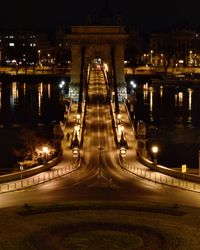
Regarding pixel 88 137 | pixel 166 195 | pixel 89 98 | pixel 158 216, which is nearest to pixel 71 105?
pixel 89 98

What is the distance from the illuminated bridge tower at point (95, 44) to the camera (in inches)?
4048

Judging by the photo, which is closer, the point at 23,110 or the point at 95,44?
the point at 23,110

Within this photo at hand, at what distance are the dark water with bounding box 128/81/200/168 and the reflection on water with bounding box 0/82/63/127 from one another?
1330cm

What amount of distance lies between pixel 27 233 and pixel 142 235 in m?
4.24

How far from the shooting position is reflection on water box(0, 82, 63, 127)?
300 feet

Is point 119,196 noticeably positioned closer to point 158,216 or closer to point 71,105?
point 158,216

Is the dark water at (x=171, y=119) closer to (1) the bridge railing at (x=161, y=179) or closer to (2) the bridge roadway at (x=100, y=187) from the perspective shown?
(2) the bridge roadway at (x=100, y=187)

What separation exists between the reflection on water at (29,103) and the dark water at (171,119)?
13.3 m

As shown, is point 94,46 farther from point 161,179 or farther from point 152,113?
point 161,179

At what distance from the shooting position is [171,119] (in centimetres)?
9219

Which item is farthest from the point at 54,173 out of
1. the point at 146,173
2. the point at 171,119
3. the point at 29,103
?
the point at 29,103

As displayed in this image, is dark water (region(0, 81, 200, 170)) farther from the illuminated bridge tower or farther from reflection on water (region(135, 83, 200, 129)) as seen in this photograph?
the illuminated bridge tower

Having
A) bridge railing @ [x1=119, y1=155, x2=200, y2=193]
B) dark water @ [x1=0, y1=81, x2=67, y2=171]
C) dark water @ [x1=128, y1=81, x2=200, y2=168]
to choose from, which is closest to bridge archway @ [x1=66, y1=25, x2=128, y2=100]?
dark water @ [x1=128, y1=81, x2=200, y2=168]

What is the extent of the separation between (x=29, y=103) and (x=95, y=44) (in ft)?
56.0
